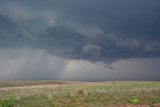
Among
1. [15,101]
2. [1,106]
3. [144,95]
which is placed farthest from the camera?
[144,95]

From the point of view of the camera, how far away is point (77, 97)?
2313 inches

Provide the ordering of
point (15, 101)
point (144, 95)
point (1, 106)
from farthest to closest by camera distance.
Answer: point (144, 95) < point (15, 101) < point (1, 106)

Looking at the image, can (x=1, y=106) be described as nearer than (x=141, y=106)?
Yes

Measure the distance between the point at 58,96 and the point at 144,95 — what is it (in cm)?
1414

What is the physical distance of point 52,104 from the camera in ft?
185

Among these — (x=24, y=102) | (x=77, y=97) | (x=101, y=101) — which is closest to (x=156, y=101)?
(x=101, y=101)

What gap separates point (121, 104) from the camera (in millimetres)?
56969

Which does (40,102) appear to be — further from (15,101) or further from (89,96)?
(89,96)

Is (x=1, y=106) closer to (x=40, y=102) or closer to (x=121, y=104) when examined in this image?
(x=40, y=102)

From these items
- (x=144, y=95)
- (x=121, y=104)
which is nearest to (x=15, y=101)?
(x=121, y=104)

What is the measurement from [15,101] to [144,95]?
822 inches

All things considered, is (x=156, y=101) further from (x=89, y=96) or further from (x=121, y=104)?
(x=89, y=96)

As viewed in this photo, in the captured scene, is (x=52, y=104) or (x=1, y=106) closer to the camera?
(x=1, y=106)

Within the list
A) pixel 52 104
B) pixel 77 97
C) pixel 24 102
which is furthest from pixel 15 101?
pixel 77 97
